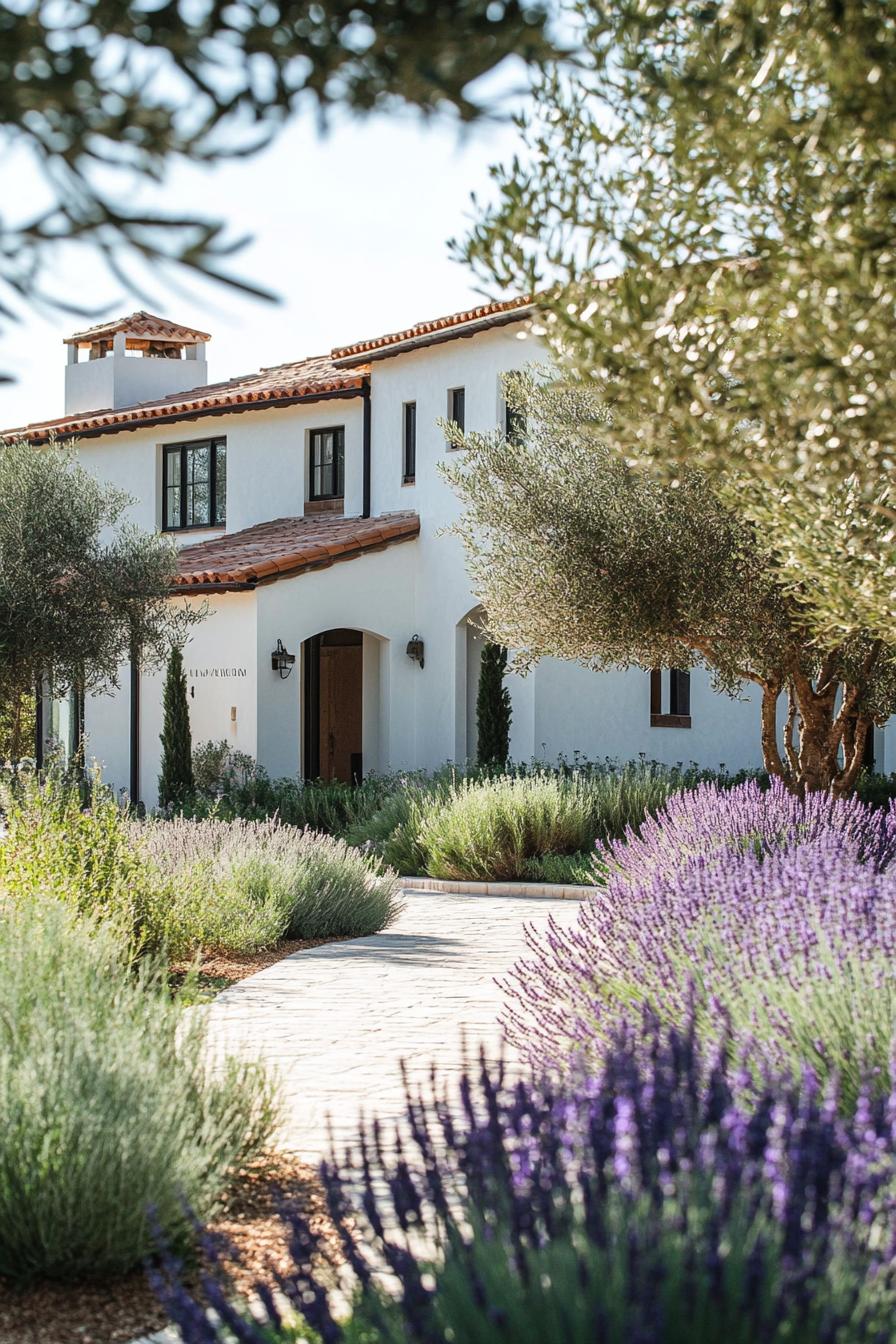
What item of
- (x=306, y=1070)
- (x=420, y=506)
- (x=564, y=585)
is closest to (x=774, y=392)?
(x=306, y=1070)

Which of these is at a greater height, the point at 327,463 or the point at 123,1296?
the point at 327,463

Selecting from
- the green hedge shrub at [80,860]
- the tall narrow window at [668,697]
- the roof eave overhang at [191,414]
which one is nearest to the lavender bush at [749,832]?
the green hedge shrub at [80,860]

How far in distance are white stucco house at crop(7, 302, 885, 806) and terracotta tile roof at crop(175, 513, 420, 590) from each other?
1.6 inches

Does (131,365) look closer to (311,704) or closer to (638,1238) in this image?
(311,704)

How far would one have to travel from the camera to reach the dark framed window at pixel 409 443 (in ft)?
79.6

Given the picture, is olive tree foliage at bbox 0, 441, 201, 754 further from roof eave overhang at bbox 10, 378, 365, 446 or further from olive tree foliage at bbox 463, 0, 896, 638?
olive tree foliage at bbox 463, 0, 896, 638

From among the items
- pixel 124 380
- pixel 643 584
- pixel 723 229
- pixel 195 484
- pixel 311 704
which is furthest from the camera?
pixel 124 380

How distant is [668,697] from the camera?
2247cm

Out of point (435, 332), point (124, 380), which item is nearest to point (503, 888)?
point (435, 332)

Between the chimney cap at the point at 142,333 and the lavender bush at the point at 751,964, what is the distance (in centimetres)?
2346

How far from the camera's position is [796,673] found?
14.6 m

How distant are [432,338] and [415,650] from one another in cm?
462

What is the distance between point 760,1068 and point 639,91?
9.41ft

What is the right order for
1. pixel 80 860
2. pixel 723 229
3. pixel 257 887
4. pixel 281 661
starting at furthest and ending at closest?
pixel 281 661 → pixel 257 887 → pixel 80 860 → pixel 723 229
